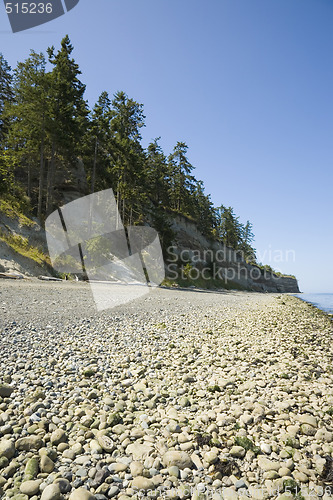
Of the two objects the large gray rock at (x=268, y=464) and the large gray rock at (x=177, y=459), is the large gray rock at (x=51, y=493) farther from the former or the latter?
the large gray rock at (x=268, y=464)

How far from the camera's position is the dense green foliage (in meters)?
25.1

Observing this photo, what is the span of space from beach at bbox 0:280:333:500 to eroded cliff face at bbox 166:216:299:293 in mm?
30400

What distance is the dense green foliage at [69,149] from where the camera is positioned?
25.1 metres

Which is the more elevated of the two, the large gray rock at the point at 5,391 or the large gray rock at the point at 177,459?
the large gray rock at the point at 5,391

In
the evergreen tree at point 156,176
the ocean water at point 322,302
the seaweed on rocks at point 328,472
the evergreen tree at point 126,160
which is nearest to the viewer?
the seaweed on rocks at point 328,472

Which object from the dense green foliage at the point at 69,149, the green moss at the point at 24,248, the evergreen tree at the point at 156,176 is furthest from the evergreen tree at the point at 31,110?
the evergreen tree at the point at 156,176

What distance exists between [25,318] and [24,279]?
10.2 m

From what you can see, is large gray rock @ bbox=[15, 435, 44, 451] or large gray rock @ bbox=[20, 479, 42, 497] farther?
large gray rock @ bbox=[15, 435, 44, 451]

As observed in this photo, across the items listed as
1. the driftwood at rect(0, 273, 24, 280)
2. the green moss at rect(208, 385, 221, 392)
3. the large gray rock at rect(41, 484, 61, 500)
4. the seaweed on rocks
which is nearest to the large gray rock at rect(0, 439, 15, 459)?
the large gray rock at rect(41, 484, 61, 500)

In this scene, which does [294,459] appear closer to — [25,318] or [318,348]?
[318,348]

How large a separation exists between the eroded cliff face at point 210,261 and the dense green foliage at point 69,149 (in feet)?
15.2

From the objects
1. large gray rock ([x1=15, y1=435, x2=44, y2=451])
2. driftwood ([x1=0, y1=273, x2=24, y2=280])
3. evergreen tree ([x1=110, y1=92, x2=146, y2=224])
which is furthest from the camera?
evergreen tree ([x1=110, y1=92, x2=146, y2=224])

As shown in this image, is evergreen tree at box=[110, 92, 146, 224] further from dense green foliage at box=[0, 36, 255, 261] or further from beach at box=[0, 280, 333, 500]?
beach at box=[0, 280, 333, 500]

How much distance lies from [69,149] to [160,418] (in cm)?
3025
